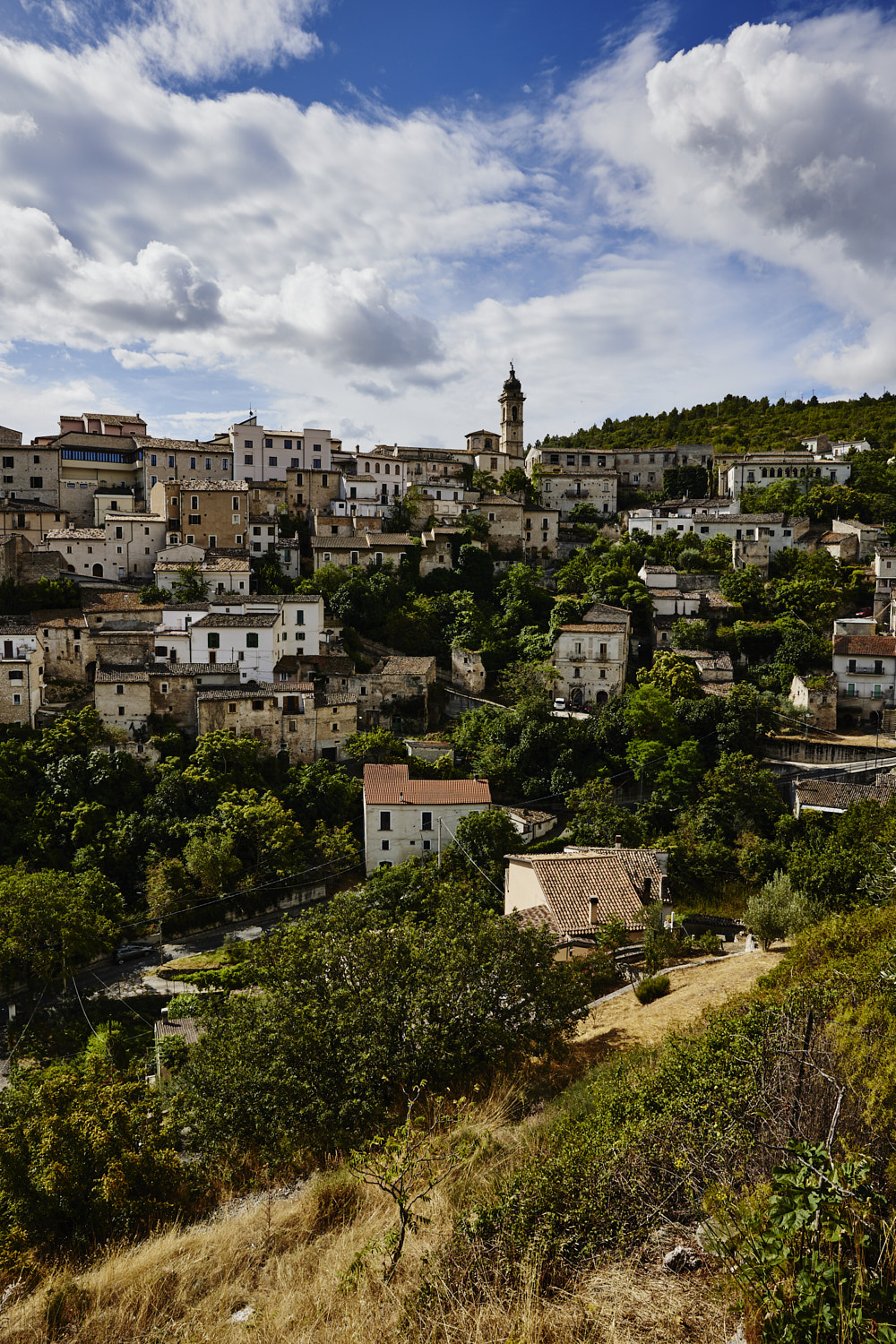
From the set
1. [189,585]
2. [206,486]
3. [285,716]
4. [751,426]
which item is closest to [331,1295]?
[285,716]

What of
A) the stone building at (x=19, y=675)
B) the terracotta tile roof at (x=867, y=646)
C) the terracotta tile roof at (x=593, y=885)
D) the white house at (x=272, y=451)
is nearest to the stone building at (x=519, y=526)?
the white house at (x=272, y=451)

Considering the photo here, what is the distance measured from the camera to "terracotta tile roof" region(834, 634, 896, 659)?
34625 mm

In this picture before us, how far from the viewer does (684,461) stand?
A: 65.1m

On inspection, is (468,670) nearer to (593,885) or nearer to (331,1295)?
(593,885)

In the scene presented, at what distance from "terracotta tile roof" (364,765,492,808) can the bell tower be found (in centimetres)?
4025

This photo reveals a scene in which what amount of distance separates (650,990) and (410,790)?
13.7 meters

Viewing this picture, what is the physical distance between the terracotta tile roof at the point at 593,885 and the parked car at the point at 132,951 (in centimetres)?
1214

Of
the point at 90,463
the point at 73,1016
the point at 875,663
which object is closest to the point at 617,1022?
the point at 73,1016

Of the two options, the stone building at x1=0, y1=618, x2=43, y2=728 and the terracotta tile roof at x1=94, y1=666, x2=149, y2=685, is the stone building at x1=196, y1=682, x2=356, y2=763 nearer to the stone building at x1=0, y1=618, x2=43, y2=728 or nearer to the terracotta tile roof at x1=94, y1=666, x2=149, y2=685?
the terracotta tile roof at x1=94, y1=666, x2=149, y2=685

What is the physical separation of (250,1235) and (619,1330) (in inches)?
156

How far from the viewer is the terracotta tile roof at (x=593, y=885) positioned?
18.6 meters

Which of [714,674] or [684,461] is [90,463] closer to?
[714,674]

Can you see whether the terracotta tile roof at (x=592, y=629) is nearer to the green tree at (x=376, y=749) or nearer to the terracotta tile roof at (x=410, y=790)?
the green tree at (x=376, y=749)

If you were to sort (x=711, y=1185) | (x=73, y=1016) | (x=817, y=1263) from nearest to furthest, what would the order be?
(x=817, y=1263), (x=711, y=1185), (x=73, y=1016)
